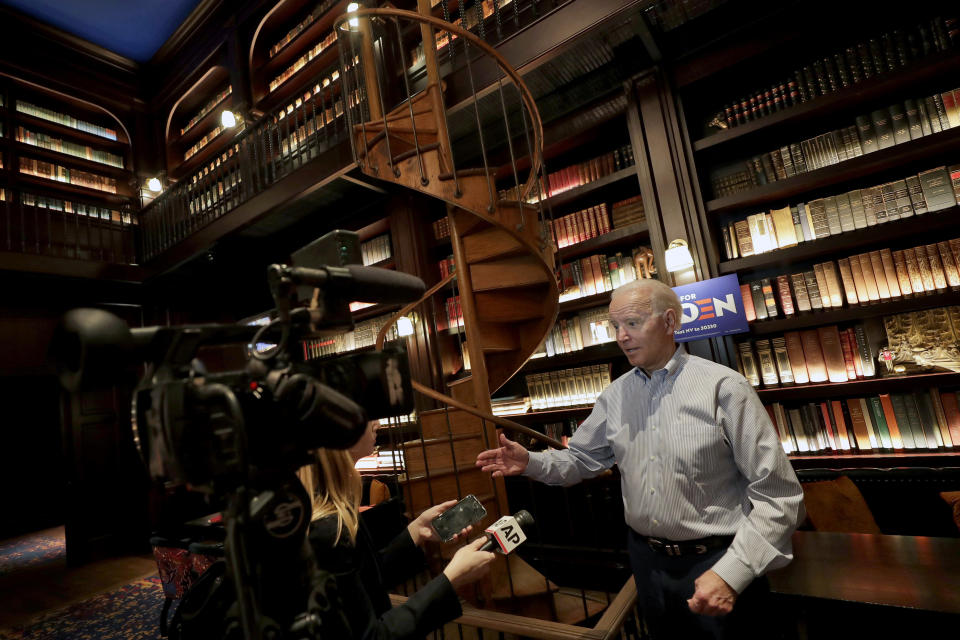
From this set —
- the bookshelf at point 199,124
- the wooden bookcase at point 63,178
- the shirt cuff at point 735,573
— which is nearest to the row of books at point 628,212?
the shirt cuff at point 735,573

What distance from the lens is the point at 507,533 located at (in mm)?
1015

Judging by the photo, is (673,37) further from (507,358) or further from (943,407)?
(943,407)

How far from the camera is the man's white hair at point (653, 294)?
1391 millimetres

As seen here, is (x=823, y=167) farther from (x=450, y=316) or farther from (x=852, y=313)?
(x=450, y=316)

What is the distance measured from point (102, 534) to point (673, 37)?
6471 mm

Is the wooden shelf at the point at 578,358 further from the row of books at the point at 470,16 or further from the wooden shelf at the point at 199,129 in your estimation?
the wooden shelf at the point at 199,129

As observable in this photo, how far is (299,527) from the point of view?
51 centimetres

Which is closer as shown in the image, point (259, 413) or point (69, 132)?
point (259, 413)

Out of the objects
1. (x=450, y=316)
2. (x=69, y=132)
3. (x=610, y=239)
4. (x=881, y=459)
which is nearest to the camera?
(x=881, y=459)

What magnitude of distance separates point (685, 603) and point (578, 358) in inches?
77.8

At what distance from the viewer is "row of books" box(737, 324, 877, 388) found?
2.39 m

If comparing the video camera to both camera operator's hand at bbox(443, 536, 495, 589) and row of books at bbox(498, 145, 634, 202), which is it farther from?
row of books at bbox(498, 145, 634, 202)

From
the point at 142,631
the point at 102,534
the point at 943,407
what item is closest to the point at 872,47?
the point at 943,407

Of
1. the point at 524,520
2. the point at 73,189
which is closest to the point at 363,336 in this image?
the point at 524,520
